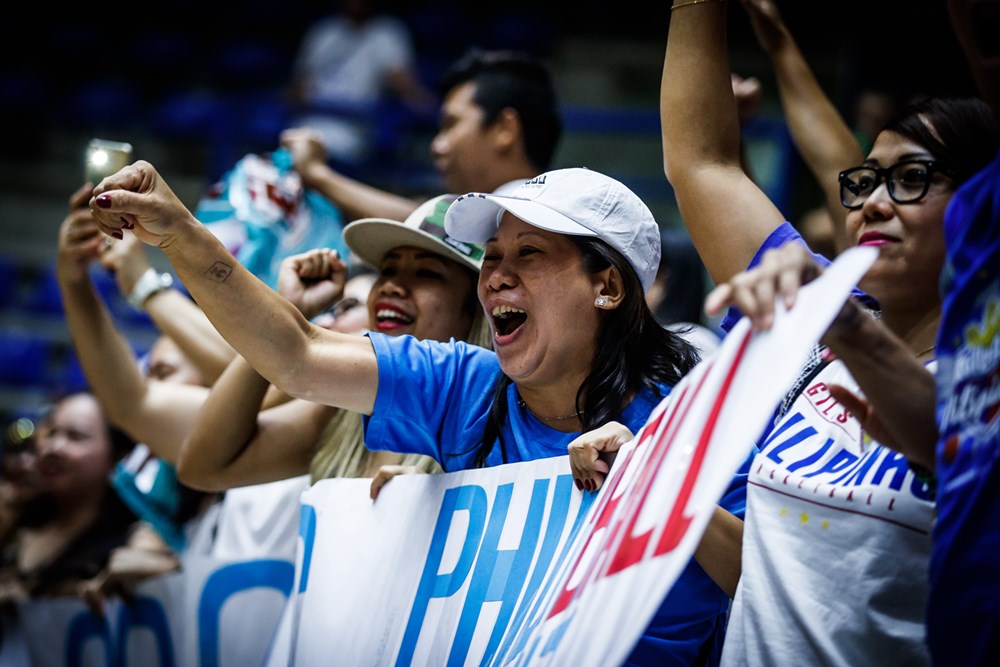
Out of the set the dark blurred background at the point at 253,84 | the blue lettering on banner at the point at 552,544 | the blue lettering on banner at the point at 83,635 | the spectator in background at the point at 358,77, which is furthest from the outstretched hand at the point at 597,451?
the spectator in background at the point at 358,77

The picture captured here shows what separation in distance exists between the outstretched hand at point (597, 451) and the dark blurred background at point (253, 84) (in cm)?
426

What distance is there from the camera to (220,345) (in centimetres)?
332

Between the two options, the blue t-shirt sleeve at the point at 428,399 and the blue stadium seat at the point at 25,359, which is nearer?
the blue t-shirt sleeve at the point at 428,399

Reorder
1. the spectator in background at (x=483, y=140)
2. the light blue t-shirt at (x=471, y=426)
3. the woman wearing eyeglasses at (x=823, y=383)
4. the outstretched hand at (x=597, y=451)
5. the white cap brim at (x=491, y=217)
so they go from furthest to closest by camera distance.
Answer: the spectator in background at (x=483, y=140), the white cap brim at (x=491, y=217), the light blue t-shirt at (x=471, y=426), the outstretched hand at (x=597, y=451), the woman wearing eyeglasses at (x=823, y=383)

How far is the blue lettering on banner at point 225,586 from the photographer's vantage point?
3238 mm

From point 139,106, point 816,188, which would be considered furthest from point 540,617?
point 139,106

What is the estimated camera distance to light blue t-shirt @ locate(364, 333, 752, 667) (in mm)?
2117

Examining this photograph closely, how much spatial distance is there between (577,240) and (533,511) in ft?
1.78

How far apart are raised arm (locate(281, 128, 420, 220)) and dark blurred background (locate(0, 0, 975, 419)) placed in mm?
2717

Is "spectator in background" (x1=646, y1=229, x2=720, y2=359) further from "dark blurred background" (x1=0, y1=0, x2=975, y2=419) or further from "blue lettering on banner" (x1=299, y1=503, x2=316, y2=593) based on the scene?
"dark blurred background" (x1=0, y1=0, x2=975, y2=419)

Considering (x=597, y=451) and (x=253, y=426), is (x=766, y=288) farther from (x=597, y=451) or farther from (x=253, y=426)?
(x=253, y=426)

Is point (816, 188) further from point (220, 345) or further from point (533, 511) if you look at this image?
point (533, 511)

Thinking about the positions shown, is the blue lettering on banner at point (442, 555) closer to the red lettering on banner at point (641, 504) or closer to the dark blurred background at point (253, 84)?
the red lettering on banner at point (641, 504)

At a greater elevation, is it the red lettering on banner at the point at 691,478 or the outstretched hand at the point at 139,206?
the outstretched hand at the point at 139,206
